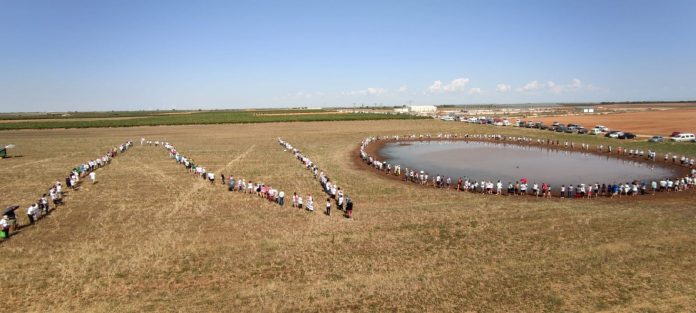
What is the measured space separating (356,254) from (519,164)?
103 ft

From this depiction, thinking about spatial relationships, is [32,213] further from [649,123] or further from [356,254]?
[649,123]

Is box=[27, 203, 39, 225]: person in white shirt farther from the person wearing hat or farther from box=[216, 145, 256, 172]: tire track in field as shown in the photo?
box=[216, 145, 256, 172]: tire track in field

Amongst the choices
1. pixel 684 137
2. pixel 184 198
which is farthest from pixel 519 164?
pixel 184 198

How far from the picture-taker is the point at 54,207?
87.0 feet

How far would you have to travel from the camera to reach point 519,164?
143ft

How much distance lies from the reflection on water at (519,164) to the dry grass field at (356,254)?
335 inches

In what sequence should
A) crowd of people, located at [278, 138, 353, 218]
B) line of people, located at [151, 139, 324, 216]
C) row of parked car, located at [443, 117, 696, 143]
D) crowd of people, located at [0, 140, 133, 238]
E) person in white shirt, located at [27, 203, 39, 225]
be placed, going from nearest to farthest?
crowd of people, located at [0, 140, 133, 238] < person in white shirt, located at [27, 203, 39, 225] < crowd of people, located at [278, 138, 353, 218] < line of people, located at [151, 139, 324, 216] < row of parked car, located at [443, 117, 696, 143]

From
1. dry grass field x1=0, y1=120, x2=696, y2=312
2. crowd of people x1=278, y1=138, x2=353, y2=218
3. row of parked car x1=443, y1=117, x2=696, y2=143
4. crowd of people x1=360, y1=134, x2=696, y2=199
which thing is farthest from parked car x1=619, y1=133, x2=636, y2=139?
crowd of people x1=278, y1=138, x2=353, y2=218

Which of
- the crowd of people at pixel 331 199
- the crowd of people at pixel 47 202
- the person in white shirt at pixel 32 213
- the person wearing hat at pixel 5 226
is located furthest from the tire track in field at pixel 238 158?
the person wearing hat at pixel 5 226

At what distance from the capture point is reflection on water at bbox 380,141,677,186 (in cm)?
3622

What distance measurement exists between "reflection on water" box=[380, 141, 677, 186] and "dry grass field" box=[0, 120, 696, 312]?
27.9 feet

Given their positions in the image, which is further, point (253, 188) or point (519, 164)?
point (519, 164)

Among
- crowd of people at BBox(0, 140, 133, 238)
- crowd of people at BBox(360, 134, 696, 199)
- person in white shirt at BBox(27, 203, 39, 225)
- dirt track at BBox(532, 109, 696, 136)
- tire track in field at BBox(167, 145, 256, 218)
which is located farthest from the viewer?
dirt track at BBox(532, 109, 696, 136)

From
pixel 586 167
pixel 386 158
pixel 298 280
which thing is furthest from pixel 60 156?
pixel 586 167
